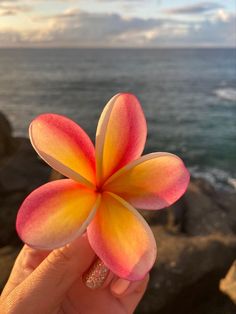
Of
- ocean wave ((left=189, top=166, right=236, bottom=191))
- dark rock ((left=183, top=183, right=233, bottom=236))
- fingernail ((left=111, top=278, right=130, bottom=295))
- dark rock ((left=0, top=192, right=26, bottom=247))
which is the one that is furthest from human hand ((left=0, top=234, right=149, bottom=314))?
ocean wave ((left=189, top=166, right=236, bottom=191))

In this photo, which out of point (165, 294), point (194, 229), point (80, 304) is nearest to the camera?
point (80, 304)

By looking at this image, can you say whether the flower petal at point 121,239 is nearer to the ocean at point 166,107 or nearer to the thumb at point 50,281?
the thumb at point 50,281

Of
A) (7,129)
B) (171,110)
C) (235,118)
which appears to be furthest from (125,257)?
(171,110)

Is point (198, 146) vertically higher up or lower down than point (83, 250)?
lower down

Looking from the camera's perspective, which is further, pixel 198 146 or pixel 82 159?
pixel 198 146

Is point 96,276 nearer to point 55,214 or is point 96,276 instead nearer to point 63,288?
point 63,288

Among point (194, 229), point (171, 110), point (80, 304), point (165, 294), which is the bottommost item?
point (171, 110)

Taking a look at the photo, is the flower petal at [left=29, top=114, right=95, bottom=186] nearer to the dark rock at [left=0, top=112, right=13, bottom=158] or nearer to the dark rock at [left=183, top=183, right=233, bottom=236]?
the dark rock at [left=183, top=183, right=233, bottom=236]

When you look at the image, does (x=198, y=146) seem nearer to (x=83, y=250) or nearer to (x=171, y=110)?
(x=171, y=110)

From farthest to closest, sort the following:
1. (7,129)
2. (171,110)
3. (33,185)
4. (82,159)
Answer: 1. (171,110)
2. (7,129)
3. (33,185)
4. (82,159)
